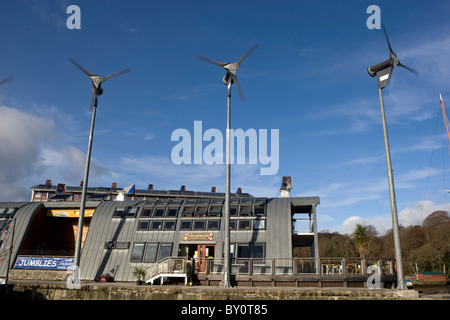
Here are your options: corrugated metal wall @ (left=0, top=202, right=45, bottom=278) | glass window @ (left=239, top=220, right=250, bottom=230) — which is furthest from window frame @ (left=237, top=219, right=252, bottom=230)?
corrugated metal wall @ (left=0, top=202, right=45, bottom=278)

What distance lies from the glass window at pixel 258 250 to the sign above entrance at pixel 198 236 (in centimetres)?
427

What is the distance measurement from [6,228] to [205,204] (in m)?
21.4

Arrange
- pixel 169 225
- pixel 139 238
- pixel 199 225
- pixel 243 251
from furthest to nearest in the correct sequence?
1. pixel 169 225
2. pixel 139 238
3. pixel 199 225
4. pixel 243 251

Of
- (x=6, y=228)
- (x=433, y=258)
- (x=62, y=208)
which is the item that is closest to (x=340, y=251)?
(x=433, y=258)

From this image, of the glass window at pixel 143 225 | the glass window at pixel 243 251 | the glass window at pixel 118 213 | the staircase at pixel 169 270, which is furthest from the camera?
the glass window at pixel 118 213

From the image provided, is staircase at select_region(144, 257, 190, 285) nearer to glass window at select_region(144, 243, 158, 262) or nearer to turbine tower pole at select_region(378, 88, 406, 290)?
glass window at select_region(144, 243, 158, 262)

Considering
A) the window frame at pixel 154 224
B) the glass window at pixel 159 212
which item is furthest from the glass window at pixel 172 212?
the window frame at pixel 154 224

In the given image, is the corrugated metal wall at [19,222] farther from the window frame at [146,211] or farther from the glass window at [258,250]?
the glass window at [258,250]

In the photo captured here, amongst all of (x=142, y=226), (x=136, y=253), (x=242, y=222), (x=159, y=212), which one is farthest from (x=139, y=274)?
(x=242, y=222)

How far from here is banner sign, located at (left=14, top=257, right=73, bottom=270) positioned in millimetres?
33875

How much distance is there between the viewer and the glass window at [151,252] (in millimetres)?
32750

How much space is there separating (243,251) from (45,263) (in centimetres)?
1923

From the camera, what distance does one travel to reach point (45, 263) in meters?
34.1

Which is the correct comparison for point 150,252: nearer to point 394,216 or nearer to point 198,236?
point 198,236
